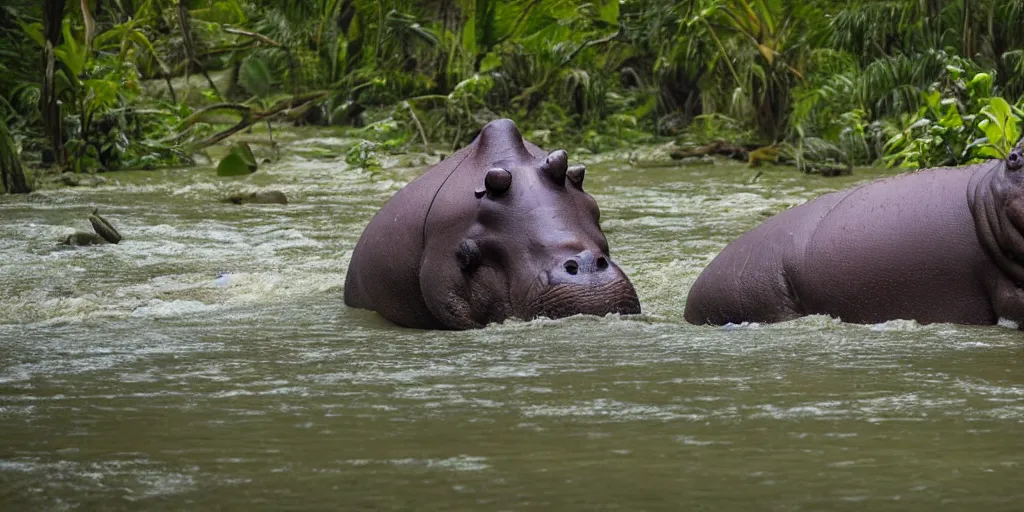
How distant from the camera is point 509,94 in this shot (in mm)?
18156

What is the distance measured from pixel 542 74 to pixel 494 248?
12334mm

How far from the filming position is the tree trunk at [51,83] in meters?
13.1

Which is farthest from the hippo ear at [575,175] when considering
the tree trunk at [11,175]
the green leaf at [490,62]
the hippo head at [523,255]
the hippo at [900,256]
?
the green leaf at [490,62]

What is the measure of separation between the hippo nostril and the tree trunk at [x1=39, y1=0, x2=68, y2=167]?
8.93 metres

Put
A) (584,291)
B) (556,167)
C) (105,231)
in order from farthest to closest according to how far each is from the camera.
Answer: (105,231)
(556,167)
(584,291)

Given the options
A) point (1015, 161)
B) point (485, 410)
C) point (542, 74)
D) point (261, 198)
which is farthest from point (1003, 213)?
point (542, 74)

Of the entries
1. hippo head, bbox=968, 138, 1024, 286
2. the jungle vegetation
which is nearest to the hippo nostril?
hippo head, bbox=968, 138, 1024, 286

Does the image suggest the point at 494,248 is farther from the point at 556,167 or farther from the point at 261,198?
the point at 261,198

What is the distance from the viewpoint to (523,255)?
18.3ft

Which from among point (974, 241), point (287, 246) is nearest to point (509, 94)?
point (287, 246)

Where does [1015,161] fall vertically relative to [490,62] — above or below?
above

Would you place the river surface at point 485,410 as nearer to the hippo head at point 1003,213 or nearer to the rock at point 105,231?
the hippo head at point 1003,213

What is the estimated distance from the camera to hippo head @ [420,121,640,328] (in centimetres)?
540

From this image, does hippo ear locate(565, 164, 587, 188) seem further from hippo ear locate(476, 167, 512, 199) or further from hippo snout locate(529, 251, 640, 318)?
hippo snout locate(529, 251, 640, 318)
